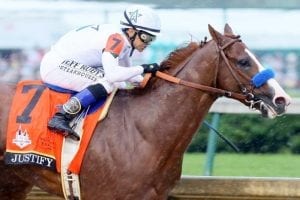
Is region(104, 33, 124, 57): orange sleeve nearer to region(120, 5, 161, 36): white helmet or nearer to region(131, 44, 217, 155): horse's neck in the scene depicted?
region(120, 5, 161, 36): white helmet

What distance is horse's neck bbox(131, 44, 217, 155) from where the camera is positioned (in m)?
7.24

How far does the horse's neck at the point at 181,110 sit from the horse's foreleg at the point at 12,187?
127 cm

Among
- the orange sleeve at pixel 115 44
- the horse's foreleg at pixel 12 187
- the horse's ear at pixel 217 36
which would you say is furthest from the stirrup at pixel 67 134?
the horse's ear at pixel 217 36

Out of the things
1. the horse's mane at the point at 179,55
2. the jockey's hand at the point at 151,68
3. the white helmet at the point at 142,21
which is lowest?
the jockey's hand at the point at 151,68

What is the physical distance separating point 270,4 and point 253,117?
4.45ft

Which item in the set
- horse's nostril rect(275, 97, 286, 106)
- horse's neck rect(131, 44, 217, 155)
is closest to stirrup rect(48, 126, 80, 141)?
horse's neck rect(131, 44, 217, 155)

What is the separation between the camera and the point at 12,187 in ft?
26.2

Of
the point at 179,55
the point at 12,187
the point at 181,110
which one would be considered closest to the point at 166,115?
the point at 181,110

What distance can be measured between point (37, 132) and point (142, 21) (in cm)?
111

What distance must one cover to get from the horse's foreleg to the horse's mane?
1.51 meters

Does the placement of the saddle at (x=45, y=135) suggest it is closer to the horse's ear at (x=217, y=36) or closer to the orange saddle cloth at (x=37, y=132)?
the orange saddle cloth at (x=37, y=132)

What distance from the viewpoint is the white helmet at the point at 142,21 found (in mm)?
7266

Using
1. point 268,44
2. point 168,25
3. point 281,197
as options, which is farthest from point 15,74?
point 281,197

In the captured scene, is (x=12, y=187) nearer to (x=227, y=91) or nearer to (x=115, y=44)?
(x=115, y=44)
